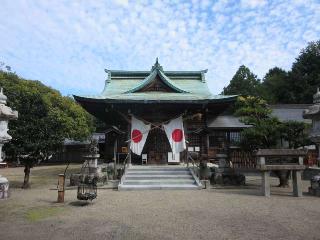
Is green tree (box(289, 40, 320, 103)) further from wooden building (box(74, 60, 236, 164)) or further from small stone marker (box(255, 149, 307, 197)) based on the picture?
small stone marker (box(255, 149, 307, 197))

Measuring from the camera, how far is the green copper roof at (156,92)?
20.7m

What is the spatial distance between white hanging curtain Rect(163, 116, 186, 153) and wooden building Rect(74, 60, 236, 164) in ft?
2.92

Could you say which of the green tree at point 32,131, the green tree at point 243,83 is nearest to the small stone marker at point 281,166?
the green tree at point 32,131

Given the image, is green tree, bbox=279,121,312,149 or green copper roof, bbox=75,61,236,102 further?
green copper roof, bbox=75,61,236,102

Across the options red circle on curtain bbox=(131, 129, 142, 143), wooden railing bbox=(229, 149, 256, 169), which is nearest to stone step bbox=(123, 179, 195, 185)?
red circle on curtain bbox=(131, 129, 142, 143)

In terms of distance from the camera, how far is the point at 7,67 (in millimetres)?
40062

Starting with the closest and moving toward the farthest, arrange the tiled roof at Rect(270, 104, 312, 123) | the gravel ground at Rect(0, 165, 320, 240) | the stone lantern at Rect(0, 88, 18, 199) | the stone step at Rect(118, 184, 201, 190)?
1. the gravel ground at Rect(0, 165, 320, 240)
2. the stone lantern at Rect(0, 88, 18, 199)
3. the stone step at Rect(118, 184, 201, 190)
4. the tiled roof at Rect(270, 104, 312, 123)

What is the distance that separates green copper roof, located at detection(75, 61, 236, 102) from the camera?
67.8 feet

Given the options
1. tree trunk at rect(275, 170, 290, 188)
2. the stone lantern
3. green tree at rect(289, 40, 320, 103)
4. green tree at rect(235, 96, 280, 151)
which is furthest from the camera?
green tree at rect(289, 40, 320, 103)

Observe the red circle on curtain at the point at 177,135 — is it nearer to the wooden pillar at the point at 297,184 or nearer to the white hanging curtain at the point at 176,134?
the white hanging curtain at the point at 176,134

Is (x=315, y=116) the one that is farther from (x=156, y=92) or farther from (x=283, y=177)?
(x=156, y=92)

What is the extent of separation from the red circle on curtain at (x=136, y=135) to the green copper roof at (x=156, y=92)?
6.70 ft

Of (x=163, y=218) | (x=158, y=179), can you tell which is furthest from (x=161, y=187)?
(x=163, y=218)

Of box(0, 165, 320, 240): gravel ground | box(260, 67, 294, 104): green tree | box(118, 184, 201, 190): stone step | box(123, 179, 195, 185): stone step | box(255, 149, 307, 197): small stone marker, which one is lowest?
box(0, 165, 320, 240): gravel ground
